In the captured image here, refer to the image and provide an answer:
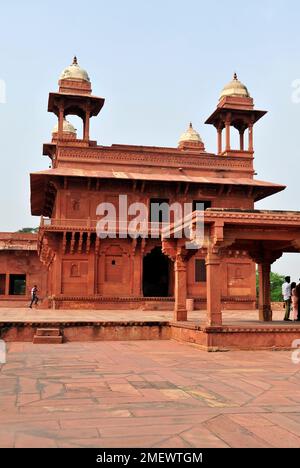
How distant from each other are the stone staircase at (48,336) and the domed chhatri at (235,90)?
16.7 m

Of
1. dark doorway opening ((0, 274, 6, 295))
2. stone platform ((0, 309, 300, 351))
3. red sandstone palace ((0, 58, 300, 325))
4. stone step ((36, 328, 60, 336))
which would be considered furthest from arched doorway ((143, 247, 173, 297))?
stone step ((36, 328, 60, 336))

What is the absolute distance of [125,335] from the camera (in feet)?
39.3

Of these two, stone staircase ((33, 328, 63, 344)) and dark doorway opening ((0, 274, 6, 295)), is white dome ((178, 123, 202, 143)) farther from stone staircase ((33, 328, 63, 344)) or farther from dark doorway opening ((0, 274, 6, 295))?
A: stone staircase ((33, 328, 63, 344))

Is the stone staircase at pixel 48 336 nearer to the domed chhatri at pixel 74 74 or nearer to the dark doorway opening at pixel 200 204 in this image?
the dark doorway opening at pixel 200 204

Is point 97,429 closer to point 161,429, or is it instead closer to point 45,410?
point 161,429

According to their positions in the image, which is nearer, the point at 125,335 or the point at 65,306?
the point at 125,335

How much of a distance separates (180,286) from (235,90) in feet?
50.1

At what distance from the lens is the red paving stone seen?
11.8 ft

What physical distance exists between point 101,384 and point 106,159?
17.8 meters

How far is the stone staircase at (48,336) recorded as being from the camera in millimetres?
10938

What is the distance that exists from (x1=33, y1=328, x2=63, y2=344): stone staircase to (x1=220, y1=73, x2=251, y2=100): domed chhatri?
659 inches

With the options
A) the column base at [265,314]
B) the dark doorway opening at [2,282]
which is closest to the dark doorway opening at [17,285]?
the dark doorway opening at [2,282]

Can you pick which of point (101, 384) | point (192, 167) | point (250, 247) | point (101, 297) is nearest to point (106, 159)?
point (192, 167)

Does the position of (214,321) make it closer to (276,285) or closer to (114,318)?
(114,318)
